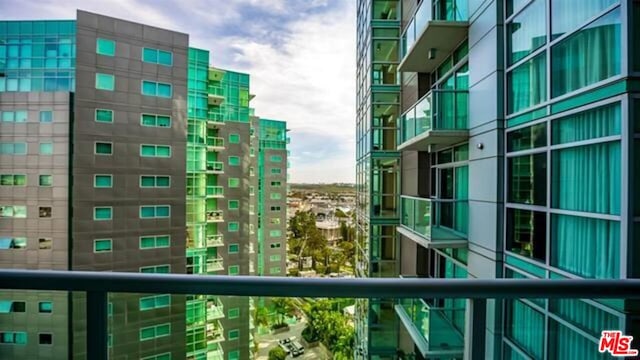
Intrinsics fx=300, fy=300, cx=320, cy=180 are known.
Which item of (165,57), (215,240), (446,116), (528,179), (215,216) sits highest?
Answer: (165,57)

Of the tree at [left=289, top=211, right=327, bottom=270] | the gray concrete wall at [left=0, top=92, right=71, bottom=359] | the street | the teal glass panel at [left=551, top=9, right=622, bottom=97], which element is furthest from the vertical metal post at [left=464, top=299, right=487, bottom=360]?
the gray concrete wall at [left=0, top=92, right=71, bottom=359]

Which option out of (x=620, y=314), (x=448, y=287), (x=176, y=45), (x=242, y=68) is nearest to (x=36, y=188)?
(x=176, y=45)

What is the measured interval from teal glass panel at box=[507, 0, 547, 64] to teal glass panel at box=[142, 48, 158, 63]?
23.6 feet

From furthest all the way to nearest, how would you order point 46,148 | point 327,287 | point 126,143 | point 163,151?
1. point 163,151
2. point 126,143
3. point 46,148
4. point 327,287

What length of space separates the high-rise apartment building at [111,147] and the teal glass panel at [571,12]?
23.7 ft

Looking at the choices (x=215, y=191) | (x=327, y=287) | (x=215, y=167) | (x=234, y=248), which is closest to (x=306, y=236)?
(x=234, y=248)

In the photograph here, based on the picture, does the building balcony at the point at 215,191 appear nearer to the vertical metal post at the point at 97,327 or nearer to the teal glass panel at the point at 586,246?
the teal glass panel at the point at 586,246

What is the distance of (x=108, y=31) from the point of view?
6.62 m

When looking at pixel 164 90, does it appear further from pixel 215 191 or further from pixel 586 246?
pixel 586 246

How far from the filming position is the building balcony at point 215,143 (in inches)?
336

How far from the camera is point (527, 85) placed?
8.60ft

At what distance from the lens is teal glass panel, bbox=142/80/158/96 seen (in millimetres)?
7027

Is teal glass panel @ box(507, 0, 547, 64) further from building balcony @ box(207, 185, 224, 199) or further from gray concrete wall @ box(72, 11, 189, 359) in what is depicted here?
building balcony @ box(207, 185, 224, 199)

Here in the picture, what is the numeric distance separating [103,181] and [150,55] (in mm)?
3099
